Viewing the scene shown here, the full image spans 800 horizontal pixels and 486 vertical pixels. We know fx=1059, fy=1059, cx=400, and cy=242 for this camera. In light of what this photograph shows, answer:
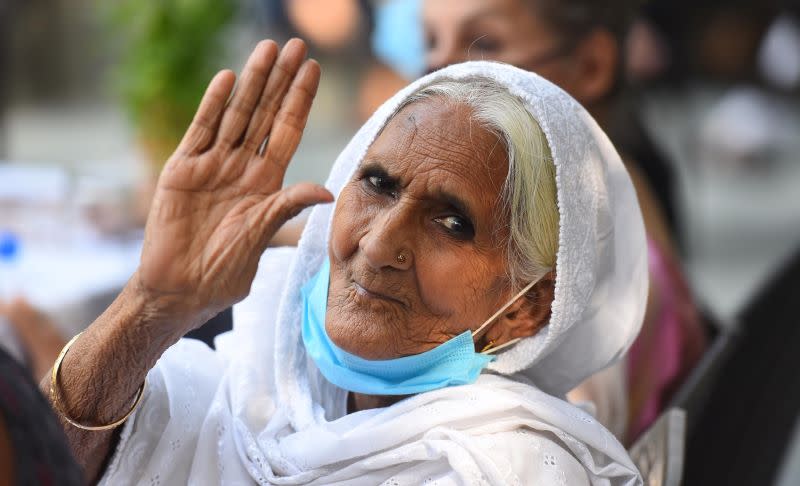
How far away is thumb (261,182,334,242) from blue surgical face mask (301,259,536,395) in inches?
10.8

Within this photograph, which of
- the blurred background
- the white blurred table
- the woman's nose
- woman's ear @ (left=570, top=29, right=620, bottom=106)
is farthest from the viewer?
the blurred background

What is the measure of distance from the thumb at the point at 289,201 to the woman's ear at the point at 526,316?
465 millimetres

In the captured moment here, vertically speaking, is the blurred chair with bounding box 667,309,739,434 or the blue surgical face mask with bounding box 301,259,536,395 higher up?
the blue surgical face mask with bounding box 301,259,536,395

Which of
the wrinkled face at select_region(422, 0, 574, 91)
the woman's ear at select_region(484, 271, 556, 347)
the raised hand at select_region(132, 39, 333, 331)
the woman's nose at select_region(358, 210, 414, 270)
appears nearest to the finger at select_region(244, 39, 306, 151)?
the raised hand at select_region(132, 39, 333, 331)

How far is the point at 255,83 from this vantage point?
196cm

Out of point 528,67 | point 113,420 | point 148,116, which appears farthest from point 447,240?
point 148,116

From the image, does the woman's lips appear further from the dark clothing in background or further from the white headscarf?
the dark clothing in background

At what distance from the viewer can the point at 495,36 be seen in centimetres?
310

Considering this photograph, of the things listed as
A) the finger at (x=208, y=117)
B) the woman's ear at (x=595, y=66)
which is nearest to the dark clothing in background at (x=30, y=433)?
the finger at (x=208, y=117)

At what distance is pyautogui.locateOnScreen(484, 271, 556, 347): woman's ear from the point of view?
2.10 meters

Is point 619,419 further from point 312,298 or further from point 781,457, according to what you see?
point 312,298

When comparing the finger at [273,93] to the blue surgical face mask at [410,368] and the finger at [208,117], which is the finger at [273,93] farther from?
the blue surgical face mask at [410,368]

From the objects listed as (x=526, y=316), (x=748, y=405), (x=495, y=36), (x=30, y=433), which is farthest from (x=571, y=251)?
(x=748, y=405)

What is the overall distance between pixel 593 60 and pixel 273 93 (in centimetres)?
157
